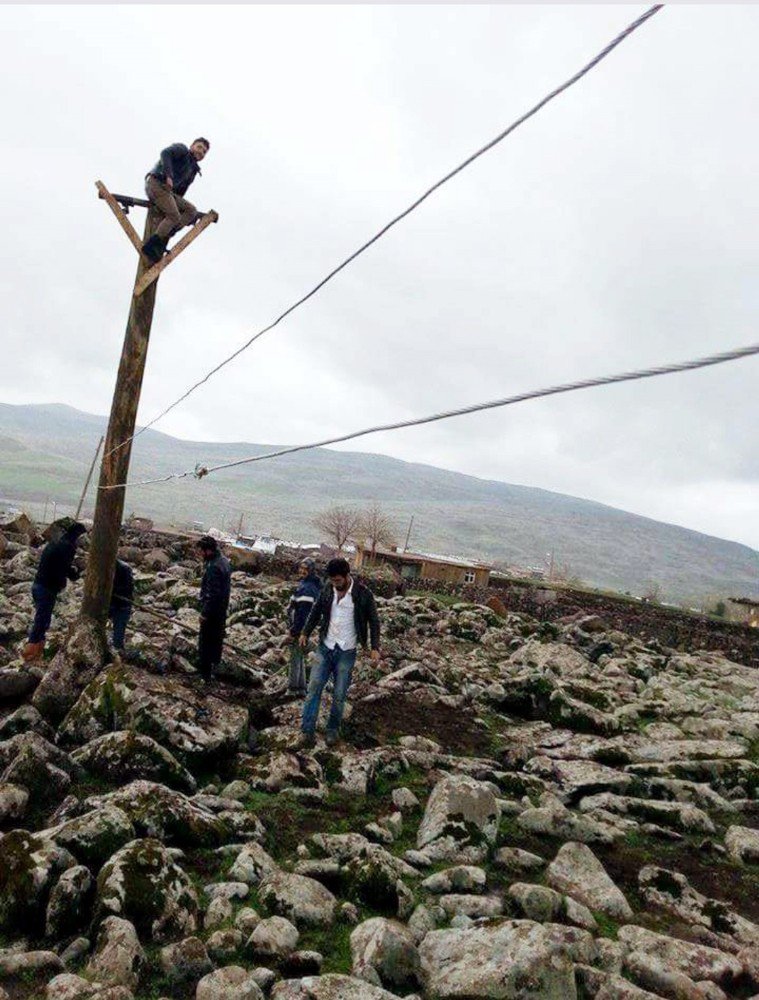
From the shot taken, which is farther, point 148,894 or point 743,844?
point 743,844

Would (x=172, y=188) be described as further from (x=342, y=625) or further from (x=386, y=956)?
(x=386, y=956)

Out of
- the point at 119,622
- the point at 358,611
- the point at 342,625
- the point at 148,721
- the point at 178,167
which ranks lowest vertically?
the point at 148,721

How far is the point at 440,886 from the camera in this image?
4.54m

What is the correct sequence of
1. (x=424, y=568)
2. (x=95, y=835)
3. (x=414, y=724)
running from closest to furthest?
(x=95, y=835)
(x=414, y=724)
(x=424, y=568)

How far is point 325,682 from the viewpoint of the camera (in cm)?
738

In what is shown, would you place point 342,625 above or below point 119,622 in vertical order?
above

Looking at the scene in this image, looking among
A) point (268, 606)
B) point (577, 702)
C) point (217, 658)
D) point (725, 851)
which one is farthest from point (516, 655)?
point (725, 851)

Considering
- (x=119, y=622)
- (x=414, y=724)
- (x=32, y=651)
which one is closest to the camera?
(x=32, y=651)

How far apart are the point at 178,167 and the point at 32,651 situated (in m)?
6.06

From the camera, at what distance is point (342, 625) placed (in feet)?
24.2

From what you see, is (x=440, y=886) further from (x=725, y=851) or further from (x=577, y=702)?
(x=577, y=702)

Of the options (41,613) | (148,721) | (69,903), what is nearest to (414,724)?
(148,721)

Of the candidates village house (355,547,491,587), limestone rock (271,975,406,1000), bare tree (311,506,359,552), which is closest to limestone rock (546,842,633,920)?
limestone rock (271,975,406,1000)

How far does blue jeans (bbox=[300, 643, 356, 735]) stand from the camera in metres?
7.16
